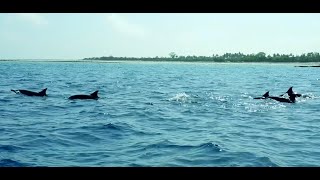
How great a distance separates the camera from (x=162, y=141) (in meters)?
11.3

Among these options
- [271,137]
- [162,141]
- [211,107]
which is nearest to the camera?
[162,141]

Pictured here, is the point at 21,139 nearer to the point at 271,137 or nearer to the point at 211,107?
the point at 271,137

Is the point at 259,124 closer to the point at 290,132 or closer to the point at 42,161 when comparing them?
the point at 290,132

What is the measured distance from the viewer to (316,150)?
10812 mm

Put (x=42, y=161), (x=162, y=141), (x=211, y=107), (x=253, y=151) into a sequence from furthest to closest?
(x=211, y=107)
(x=162, y=141)
(x=253, y=151)
(x=42, y=161)

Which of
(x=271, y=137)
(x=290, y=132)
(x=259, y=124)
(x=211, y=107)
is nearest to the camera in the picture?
(x=271, y=137)

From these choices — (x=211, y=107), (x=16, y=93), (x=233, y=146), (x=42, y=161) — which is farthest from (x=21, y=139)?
(x=16, y=93)

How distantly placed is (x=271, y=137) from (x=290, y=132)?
1.53 metres
